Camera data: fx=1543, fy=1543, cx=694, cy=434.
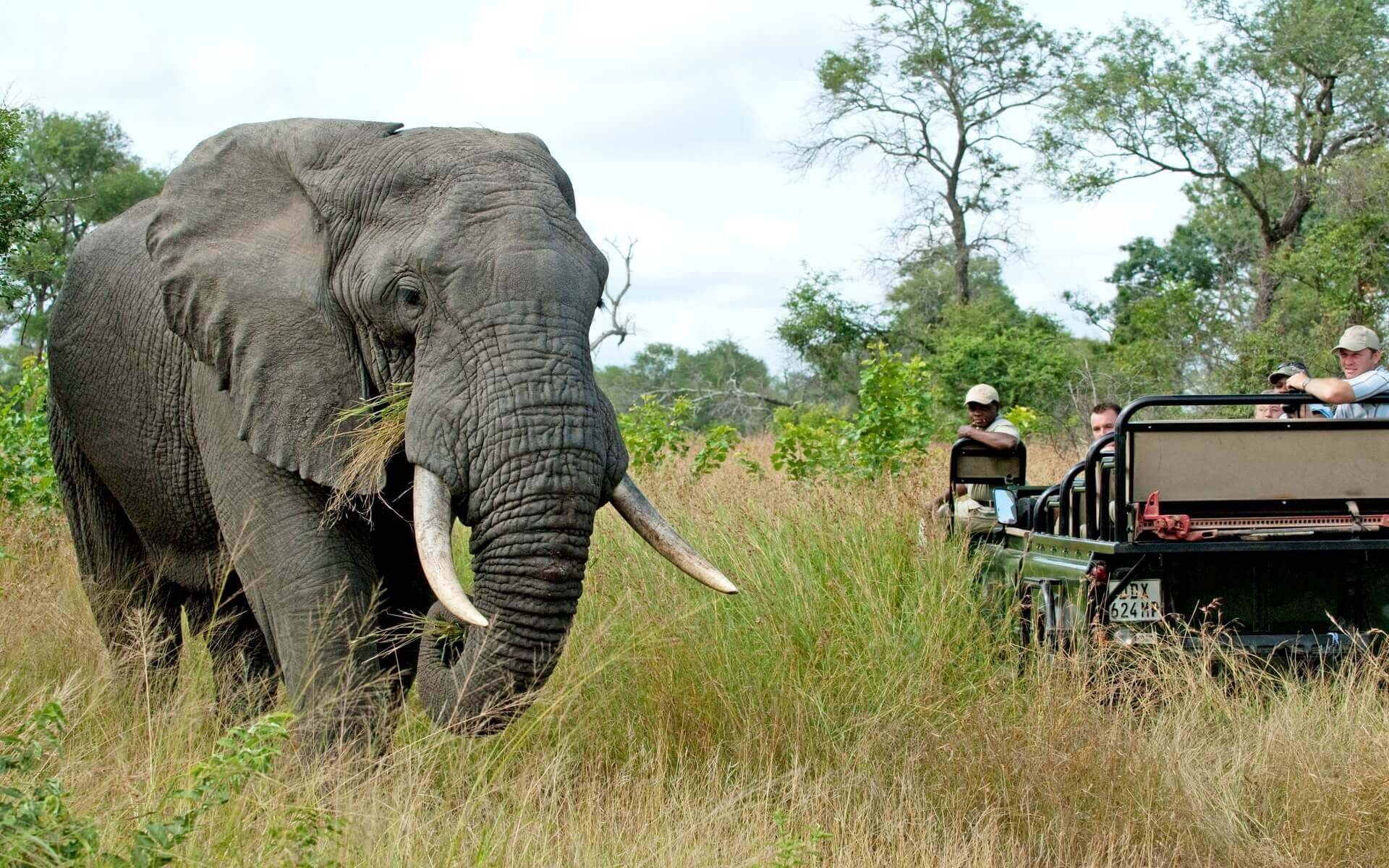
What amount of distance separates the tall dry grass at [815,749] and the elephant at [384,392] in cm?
39

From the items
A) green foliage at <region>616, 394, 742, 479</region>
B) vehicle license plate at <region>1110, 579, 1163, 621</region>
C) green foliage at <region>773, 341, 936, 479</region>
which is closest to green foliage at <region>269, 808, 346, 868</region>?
vehicle license plate at <region>1110, 579, 1163, 621</region>

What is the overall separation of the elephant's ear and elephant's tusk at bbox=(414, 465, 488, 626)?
1.44 feet

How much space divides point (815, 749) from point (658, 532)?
1116 millimetres

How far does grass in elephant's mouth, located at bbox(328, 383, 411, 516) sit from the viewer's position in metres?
4.58

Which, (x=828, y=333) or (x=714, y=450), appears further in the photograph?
(x=828, y=333)

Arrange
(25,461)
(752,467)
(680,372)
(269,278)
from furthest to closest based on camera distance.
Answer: (680,372) < (752,467) < (25,461) < (269,278)

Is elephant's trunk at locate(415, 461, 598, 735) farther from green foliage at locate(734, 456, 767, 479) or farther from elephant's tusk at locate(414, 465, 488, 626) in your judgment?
green foliage at locate(734, 456, 767, 479)

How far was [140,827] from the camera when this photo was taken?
3395 millimetres

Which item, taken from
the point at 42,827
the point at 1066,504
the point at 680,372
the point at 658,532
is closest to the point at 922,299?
the point at 680,372

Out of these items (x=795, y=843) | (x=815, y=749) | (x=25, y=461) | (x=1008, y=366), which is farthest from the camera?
(x=1008, y=366)

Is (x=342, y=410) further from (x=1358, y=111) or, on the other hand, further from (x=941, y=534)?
(x=1358, y=111)

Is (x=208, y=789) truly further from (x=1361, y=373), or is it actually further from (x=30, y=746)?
(x=1361, y=373)

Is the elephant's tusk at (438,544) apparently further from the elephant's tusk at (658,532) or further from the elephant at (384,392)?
the elephant's tusk at (658,532)

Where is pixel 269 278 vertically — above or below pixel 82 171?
below
